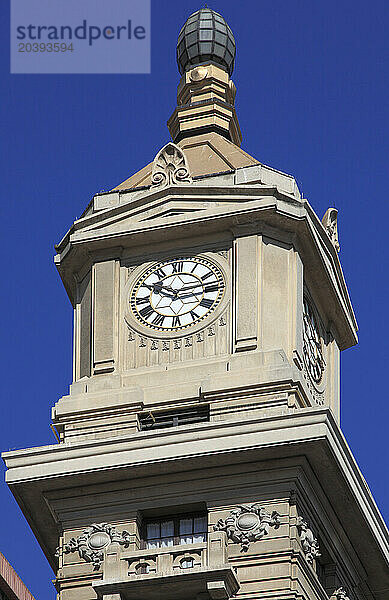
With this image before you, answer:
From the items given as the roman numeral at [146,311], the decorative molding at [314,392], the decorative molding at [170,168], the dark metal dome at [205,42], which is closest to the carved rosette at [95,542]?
the roman numeral at [146,311]

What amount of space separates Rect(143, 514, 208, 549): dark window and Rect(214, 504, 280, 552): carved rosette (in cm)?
127

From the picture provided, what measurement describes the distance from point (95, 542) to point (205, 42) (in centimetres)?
2796

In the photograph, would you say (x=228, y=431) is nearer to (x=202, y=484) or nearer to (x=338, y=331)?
(x=202, y=484)

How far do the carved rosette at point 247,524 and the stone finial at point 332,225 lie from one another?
49.5ft

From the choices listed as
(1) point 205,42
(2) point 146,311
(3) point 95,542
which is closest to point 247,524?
(3) point 95,542

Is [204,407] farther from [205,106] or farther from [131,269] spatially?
[205,106]

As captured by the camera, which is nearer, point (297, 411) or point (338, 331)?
point (297, 411)

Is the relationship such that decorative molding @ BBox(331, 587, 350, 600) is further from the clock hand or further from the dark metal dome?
the dark metal dome

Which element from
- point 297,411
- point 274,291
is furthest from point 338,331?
point 297,411

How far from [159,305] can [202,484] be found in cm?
843

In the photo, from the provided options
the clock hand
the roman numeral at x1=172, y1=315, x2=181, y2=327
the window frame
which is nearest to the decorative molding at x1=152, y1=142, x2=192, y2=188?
the clock hand

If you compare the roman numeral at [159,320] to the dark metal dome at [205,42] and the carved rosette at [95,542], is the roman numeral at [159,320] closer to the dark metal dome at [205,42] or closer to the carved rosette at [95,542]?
the carved rosette at [95,542]

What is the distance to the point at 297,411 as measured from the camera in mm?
65625

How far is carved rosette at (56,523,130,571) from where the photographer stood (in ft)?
216
